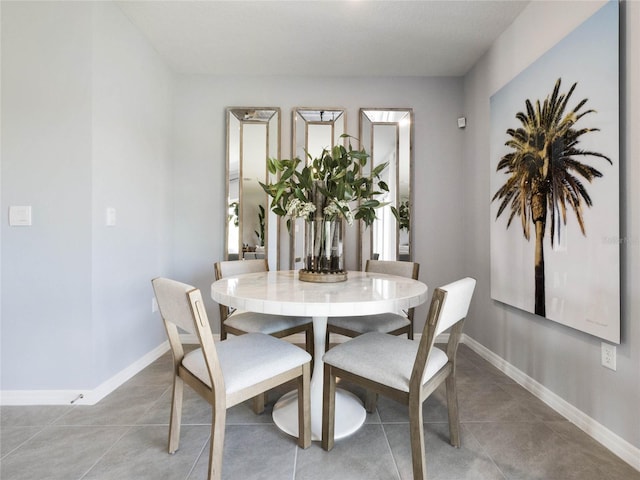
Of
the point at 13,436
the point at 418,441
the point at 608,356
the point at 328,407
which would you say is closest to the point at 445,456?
the point at 418,441

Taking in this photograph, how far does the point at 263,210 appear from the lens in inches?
116

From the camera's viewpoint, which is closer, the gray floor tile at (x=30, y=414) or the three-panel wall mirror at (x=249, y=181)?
the gray floor tile at (x=30, y=414)

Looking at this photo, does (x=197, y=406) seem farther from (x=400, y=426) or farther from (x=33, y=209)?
(x=33, y=209)

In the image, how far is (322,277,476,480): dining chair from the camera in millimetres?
1111

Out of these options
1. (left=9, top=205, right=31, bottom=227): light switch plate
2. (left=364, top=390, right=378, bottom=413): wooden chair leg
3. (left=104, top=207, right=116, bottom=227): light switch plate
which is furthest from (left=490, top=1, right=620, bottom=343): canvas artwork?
(left=9, top=205, right=31, bottom=227): light switch plate

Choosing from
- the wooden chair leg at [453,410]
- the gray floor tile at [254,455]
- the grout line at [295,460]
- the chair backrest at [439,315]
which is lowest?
the gray floor tile at [254,455]

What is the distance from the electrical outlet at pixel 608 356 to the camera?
4.79 ft

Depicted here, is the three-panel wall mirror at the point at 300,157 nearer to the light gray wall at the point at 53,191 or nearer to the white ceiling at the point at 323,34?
the white ceiling at the point at 323,34

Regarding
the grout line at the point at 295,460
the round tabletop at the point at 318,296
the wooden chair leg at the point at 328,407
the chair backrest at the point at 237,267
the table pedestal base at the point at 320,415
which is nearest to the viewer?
the round tabletop at the point at 318,296

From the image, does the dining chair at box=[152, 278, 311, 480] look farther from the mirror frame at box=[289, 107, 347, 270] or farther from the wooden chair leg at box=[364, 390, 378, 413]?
the mirror frame at box=[289, 107, 347, 270]

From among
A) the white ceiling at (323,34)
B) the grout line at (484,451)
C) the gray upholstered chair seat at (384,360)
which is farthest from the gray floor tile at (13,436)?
the white ceiling at (323,34)

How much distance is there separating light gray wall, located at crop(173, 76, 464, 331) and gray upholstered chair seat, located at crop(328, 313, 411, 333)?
3.42 feet

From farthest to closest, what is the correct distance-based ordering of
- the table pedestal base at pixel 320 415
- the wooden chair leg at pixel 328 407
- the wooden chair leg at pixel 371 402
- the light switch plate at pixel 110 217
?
1. the light switch plate at pixel 110 217
2. the wooden chair leg at pixel 371 402
3. the table pedestal base at pixel 320 415
4. the wooden chair leg at pixel 328 407

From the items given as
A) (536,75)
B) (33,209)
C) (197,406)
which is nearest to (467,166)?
(536,75)
